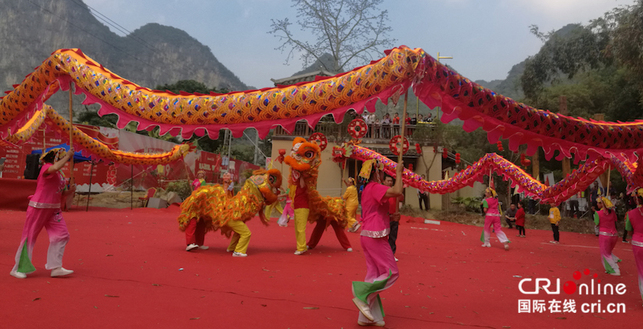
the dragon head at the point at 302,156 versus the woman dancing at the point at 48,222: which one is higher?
the dragon head at the point at 302,156

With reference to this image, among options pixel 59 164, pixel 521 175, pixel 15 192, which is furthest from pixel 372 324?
pixel 15 192

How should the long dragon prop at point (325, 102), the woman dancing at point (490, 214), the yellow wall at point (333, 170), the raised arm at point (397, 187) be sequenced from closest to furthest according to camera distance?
the raised arm at point (397, 187) → the long dragon prop at point (325, 102) → the woman dancing at point (490, 214) → the yellow wall at point (333, 170)

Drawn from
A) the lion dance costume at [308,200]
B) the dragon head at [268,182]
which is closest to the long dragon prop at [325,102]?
the dragon head at [268,182]

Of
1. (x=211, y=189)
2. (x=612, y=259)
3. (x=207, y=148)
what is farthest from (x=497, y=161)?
(x=207, y=148)

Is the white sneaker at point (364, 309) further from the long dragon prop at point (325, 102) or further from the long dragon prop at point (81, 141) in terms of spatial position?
the long dragon prop at point (81, 141)

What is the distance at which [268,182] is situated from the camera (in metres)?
7.18

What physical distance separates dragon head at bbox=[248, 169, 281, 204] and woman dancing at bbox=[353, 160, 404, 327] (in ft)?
10.8

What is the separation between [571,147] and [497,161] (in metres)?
6.47

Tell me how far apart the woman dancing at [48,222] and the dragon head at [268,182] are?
2.95 meters

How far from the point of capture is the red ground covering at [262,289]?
362 centimetres

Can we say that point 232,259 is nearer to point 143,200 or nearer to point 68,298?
point 68,298

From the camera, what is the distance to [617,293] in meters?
5.44

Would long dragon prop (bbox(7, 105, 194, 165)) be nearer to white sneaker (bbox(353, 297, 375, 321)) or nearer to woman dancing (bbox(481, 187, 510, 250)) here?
white sneaker (bbox(353, 297, 375, 321))

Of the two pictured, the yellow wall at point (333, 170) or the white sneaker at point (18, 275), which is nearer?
the white sneaker at point (18, 275)
